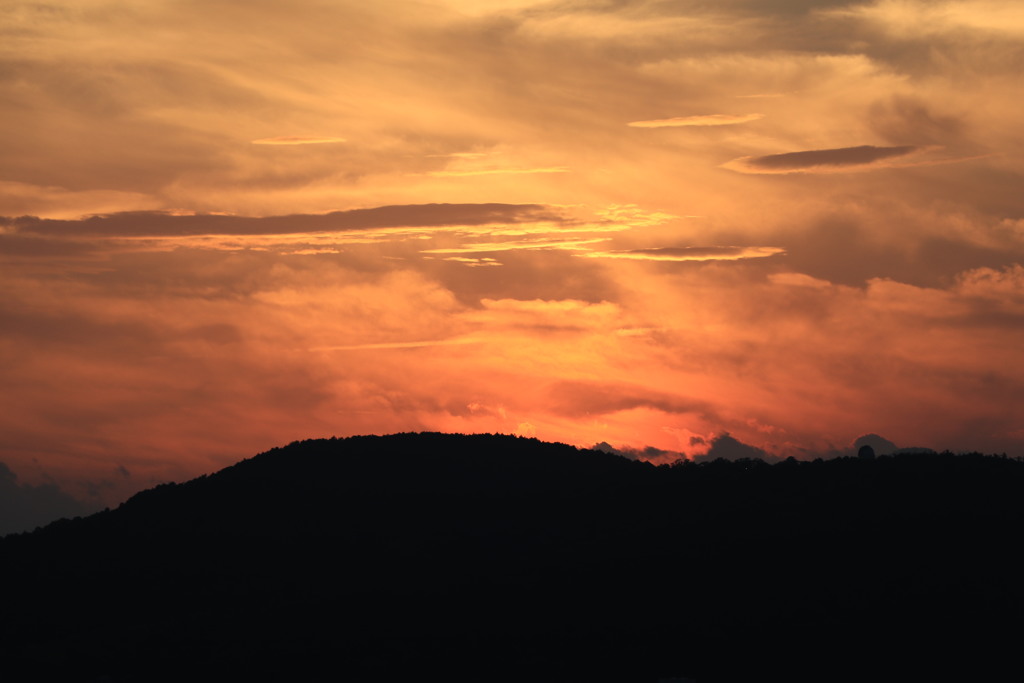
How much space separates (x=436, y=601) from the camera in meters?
66.9

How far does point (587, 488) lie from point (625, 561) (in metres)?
16.3

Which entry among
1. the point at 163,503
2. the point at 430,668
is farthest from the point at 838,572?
the point at 163,503

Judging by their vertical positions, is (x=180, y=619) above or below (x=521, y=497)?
below

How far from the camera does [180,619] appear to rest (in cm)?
6975

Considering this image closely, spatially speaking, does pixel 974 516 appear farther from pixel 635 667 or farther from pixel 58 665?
pixel 58 665

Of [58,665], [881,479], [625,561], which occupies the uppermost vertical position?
[881,479]

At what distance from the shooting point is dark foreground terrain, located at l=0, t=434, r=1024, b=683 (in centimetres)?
5566

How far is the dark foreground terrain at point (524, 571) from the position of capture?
55656 mm

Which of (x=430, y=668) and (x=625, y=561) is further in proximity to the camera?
(x=625, y=561)

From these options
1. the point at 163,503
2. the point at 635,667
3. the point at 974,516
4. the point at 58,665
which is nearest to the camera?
the point at 635,667

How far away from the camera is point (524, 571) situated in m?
69.8

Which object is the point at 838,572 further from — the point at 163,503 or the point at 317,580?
the point at 163,503

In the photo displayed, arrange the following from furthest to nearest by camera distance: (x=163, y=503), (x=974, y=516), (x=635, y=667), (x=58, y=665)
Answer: (x=163, y=503), (x=974, y=516), (x=58, y=665), (x=635, y=667)

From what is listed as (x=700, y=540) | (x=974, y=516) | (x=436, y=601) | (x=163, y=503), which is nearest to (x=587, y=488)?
(x=700, y=540)
